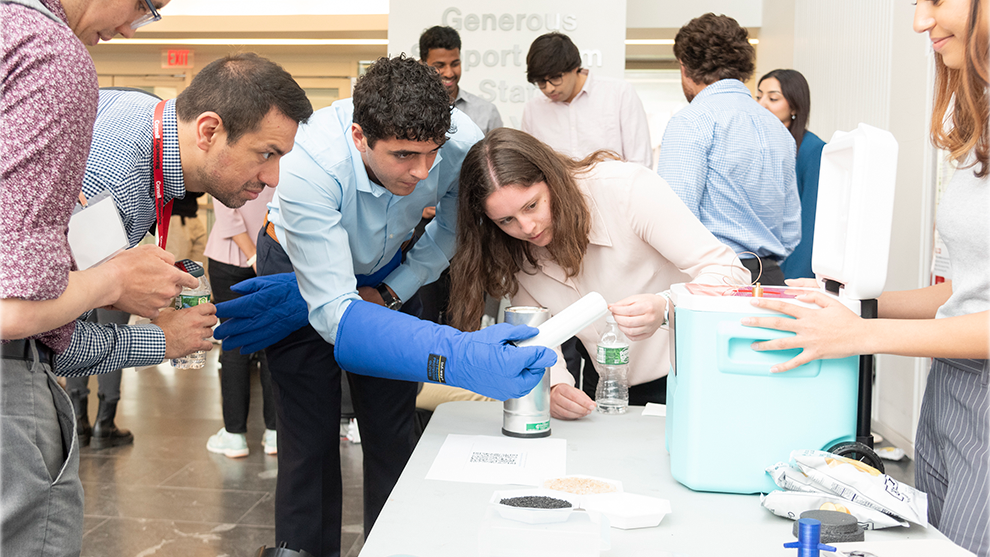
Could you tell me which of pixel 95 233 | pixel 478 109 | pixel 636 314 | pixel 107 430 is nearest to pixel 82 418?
pixel 107 430

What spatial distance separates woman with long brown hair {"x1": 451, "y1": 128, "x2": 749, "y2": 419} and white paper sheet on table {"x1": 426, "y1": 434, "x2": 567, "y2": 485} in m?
0.23

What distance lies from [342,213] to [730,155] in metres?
1.23

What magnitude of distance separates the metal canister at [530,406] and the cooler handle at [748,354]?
0.37 metres

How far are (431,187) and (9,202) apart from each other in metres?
1.10

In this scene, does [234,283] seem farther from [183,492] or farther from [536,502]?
[536,502]

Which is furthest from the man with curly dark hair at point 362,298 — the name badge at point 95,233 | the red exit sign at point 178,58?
the red exit sign at point 178,58

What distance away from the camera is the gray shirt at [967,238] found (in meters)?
1.02

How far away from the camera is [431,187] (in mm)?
1854

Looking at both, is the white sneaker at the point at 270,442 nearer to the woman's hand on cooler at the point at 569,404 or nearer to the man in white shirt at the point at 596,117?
the man in white shirt at the point at 596,117

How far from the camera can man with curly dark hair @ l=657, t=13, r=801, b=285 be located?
2266mm

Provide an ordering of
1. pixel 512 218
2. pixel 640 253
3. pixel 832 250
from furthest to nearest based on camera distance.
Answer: pixel 640 253, pixel 512 218, pixel 832 250

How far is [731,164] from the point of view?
226 centimetres

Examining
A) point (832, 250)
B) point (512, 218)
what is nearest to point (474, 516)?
point (832, 250)

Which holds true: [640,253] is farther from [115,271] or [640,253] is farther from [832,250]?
[115,271]
